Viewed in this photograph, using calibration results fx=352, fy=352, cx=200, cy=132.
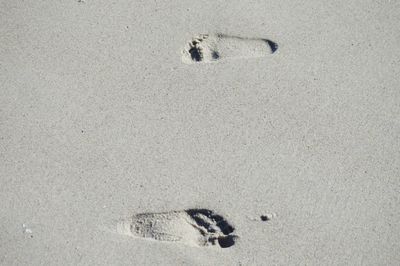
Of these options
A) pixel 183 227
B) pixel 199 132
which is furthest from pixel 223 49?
pixel 183 227

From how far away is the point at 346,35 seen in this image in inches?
79.1

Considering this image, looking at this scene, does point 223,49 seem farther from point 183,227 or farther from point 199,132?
point 183,227

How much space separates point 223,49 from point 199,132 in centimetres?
49

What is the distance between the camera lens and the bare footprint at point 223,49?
1998 mm

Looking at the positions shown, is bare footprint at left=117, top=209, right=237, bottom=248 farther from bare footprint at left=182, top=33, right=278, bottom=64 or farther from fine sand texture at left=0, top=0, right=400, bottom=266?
bare footprint at left=182, top=33, right=278, bottom=64

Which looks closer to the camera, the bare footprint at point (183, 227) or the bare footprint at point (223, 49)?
the bare footprint at point (183, 227)

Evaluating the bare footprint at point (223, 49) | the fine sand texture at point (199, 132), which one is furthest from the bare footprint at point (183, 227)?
the bare footprint at point (223, 49)

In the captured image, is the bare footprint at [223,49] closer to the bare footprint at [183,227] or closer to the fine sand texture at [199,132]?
the fine sand texture at [199,132]

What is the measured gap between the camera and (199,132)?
1.95 m

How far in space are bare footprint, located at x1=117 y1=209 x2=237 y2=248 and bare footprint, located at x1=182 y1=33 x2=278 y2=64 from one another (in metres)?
0.86

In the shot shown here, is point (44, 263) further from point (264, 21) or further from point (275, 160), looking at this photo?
point (264, 21)

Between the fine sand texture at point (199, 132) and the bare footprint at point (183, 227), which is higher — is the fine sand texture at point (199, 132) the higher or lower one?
the higher one

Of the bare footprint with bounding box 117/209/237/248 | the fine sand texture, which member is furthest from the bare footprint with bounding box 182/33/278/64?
the bare footprint with bounding box 117/209/237/248

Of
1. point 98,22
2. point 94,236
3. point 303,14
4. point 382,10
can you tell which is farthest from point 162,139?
point 382,10
